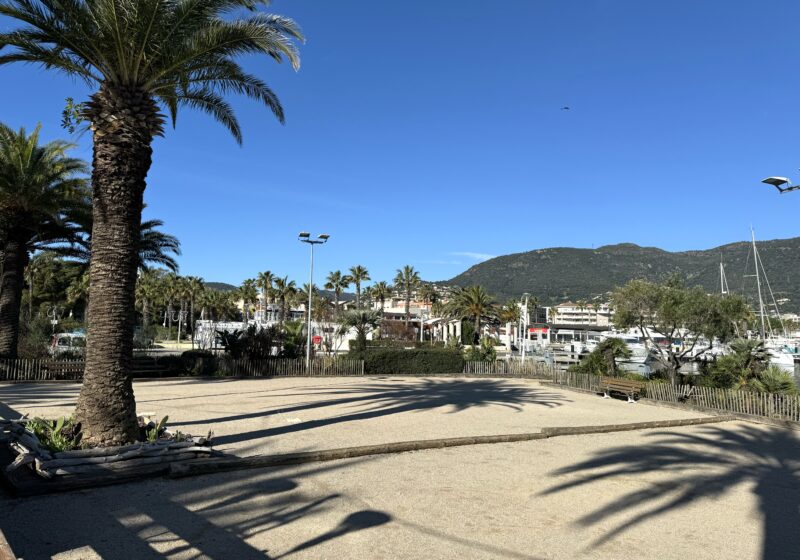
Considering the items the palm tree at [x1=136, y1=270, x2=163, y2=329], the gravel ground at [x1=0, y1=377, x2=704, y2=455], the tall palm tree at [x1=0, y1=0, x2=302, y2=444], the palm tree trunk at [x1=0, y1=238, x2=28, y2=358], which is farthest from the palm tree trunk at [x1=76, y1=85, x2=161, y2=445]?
the palm tree at [x1=136, y1=270, x2=163, y2=329]

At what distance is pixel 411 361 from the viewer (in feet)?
93.4

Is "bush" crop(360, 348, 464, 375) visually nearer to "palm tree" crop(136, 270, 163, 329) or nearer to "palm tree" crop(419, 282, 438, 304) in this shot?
"palm tree" crop(136, 270, 163, 329)

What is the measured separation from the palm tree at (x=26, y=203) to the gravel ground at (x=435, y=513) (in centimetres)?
1640

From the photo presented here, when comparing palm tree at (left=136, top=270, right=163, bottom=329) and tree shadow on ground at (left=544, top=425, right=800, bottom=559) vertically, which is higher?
palm tree at (left=136, top=270, right=163, bottom=329)

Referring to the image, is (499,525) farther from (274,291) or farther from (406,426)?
(274,291)

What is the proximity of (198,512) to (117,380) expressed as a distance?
324cm

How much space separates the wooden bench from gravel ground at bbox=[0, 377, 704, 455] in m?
0.54

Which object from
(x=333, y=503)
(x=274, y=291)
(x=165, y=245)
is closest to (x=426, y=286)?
(x=274, y=291)

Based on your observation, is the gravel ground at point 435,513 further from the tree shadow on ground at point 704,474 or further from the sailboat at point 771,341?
the sailboat at point 771,341

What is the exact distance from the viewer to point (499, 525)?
629cm

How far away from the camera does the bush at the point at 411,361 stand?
27.8 metres

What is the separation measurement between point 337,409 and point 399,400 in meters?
3.27

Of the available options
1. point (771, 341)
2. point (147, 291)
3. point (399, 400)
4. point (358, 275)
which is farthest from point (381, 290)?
point (399, 400)

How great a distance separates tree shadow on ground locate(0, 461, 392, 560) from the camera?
523cm
